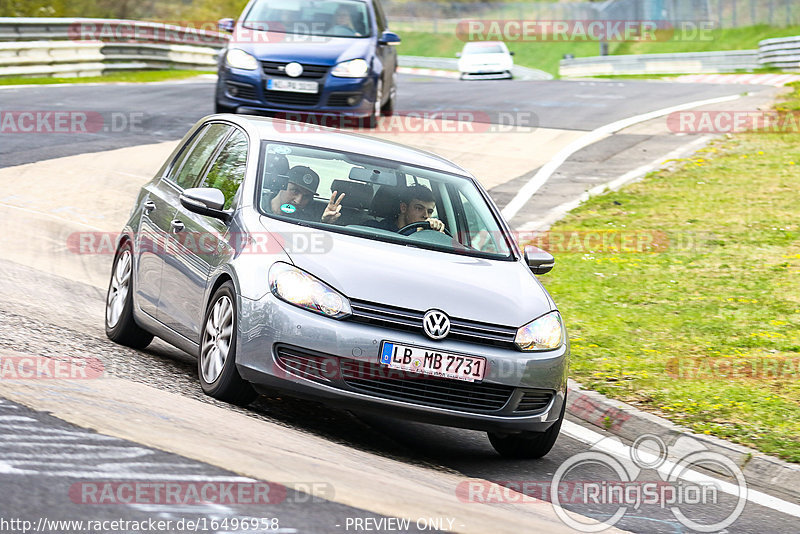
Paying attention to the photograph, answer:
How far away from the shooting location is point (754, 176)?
17.1m

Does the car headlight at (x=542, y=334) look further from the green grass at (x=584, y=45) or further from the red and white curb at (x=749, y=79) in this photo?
the green grass at (x=584, y=45)

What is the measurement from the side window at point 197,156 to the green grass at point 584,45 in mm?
46760

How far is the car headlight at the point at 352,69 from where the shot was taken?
17594 millimetres

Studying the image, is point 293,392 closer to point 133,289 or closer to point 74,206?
point 133,289

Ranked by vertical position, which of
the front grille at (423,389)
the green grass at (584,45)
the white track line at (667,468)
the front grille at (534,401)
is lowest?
the green grass at (584,45)

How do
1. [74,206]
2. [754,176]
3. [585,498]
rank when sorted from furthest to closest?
[754,176], [74,206], [585,498]

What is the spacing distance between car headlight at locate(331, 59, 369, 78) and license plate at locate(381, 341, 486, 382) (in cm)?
1188

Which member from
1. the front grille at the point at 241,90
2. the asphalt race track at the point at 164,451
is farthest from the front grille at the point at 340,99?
the asphalt race track at the point at 164,451

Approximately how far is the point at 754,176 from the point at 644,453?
35.0 ft

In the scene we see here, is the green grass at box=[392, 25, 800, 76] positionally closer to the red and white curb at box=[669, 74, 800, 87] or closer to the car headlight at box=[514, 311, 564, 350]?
the red and white curb at box=[669, 74, 800, 87]

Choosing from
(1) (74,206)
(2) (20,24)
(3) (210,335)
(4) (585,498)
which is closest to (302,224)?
(3) (210,335)

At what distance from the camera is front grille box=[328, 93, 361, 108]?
695 inches

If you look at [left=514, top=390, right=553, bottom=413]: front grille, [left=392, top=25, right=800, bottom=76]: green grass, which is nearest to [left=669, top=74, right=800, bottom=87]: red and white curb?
[left=392, top=25, right=800, bottom=76]: green grass

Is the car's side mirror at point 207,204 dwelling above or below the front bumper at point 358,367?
above
